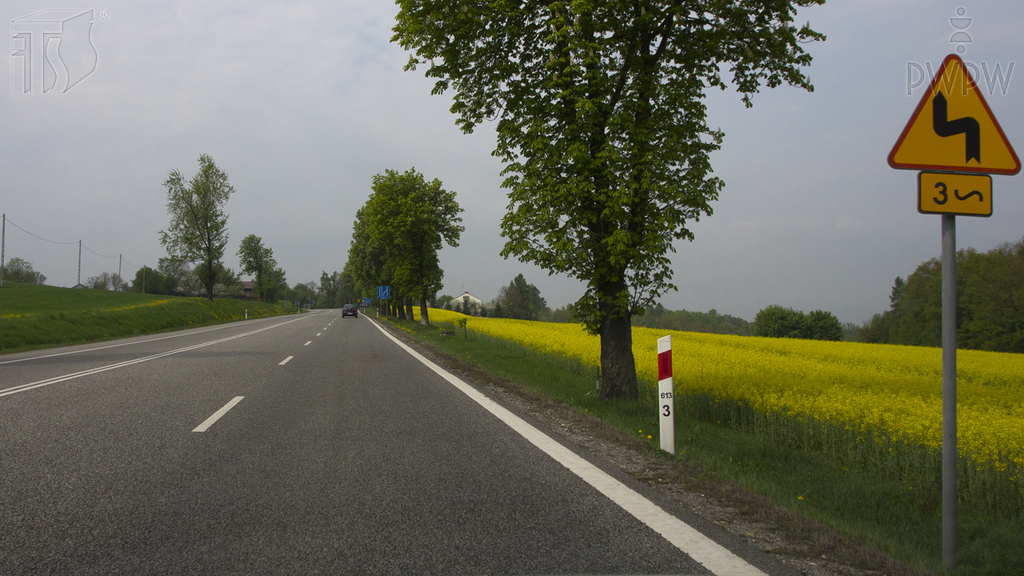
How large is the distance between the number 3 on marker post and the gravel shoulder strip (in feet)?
6.32

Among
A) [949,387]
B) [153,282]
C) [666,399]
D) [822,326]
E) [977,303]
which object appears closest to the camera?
[949,387]

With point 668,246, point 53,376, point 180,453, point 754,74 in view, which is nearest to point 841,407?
point 668,246

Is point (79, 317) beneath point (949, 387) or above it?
beneath

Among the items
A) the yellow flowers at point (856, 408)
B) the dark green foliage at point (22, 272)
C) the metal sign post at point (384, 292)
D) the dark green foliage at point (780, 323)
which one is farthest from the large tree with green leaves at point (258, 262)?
the yellow flowers at point (856, 408)

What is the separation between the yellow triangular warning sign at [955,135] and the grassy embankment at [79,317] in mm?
22364

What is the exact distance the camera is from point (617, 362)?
8203mm

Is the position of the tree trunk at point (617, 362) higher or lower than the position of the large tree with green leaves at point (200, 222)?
lower

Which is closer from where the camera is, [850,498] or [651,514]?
[651,514]

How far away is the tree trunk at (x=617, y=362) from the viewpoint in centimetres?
816

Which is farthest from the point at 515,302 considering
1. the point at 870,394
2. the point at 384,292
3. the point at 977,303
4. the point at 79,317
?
the point at 870,394

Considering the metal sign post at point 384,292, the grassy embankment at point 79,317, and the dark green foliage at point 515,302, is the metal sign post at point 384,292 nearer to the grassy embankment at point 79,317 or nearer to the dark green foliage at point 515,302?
the grassy embankment at point 79,317

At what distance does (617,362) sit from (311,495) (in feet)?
17.8

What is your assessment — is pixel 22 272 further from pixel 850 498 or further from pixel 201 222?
pixel 850 498

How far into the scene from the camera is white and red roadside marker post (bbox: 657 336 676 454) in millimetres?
4902
